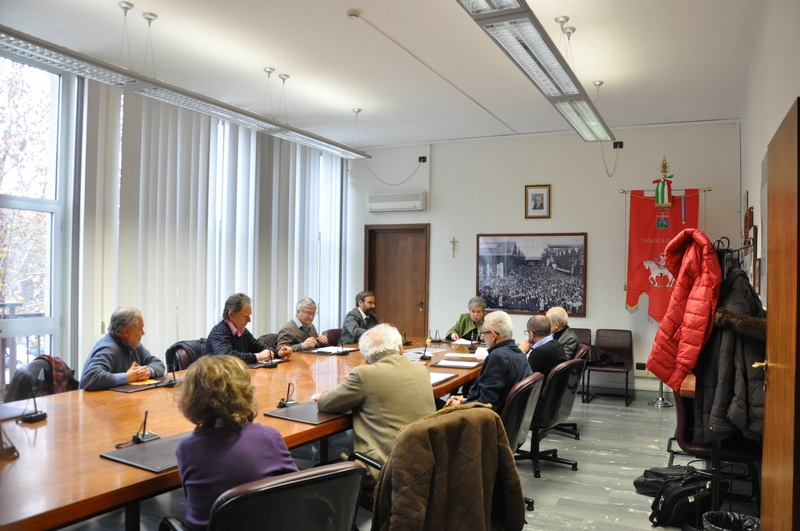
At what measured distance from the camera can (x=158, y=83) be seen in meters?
4.33

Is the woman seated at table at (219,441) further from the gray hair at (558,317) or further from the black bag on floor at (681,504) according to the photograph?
the gray hair at (558,317)

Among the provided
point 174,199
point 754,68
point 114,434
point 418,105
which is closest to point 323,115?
point 418,105

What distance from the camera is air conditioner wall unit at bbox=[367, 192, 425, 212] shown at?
8547mm

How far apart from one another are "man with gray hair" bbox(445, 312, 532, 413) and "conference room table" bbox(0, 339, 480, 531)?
25 cm

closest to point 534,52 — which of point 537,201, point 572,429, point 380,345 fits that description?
point 380,345

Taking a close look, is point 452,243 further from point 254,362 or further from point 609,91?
point 254,362

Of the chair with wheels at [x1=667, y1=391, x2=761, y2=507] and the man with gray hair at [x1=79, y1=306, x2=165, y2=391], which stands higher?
the man with gray hair at [x1=79, y1=306, x2=165, y2=391]

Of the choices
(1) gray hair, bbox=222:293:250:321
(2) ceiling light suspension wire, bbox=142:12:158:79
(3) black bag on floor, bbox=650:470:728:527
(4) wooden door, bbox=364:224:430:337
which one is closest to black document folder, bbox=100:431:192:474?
(1) gray hair, bbox=222:293:250:321

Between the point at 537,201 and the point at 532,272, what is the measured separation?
3.09 feet

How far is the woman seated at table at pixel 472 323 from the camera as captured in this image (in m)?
6.37

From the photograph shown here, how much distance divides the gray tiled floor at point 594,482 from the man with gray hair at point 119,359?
79 centimetres

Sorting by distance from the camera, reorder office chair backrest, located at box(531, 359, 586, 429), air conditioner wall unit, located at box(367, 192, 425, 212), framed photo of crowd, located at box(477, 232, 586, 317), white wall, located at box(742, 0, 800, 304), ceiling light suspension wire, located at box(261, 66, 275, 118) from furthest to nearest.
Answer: air conditioner wall unit, located at box(367, 192, 425, 212) → framed photo of crowd, located at box(477, 232, 586, 317) → ceiling light suspension wire, located at box(261, 66, 275, 118) → office chair backrest, located at box(531, 359, 586, 429) → white wall, located at box(742, 0, 800, 304)

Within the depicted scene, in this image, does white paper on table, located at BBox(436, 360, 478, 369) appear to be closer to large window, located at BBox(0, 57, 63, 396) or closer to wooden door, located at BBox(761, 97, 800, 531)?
wooden door, located at BBox(761, 97, 800, 531)

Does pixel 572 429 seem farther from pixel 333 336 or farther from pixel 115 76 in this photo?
pixel 115 76
